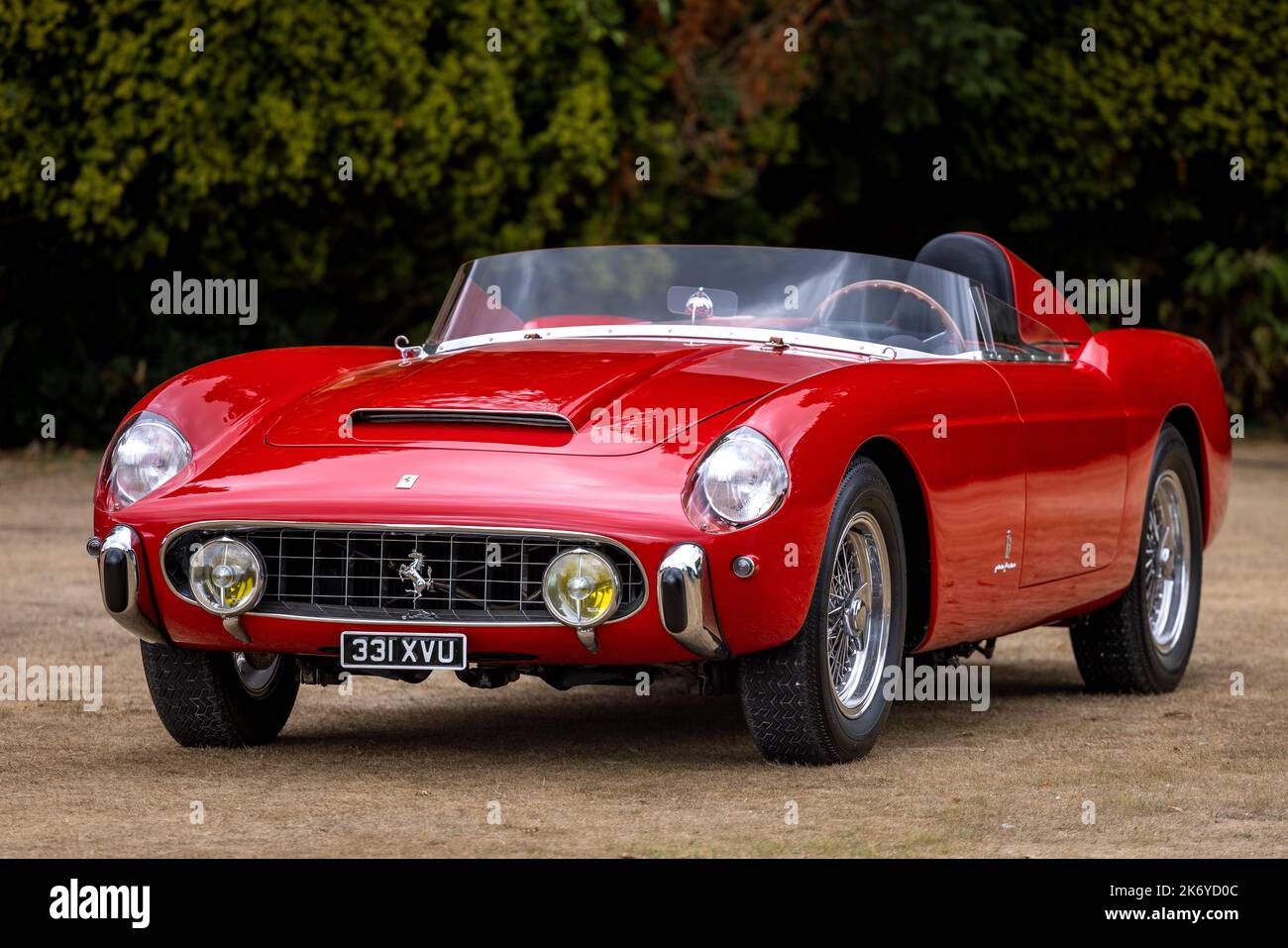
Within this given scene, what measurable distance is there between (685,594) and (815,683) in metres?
0.51

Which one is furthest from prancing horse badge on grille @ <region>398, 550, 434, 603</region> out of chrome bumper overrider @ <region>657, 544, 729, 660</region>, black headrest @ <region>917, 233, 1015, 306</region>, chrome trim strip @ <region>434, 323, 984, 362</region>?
black headrest @ <region>917, 233, 1015, 306</region>

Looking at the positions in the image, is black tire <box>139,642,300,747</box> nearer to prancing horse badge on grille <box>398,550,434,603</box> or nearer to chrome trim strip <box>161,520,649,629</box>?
chrome trim strip <box>161,520,649,629</box>

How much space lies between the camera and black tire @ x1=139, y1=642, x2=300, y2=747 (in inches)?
232

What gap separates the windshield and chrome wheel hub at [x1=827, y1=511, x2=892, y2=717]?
2.82 feet

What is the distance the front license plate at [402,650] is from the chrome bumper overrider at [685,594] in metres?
0.51

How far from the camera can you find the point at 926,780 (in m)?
5.60

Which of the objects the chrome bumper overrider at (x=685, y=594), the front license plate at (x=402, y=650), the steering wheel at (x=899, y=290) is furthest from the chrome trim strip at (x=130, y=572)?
the steering wheel at (x=899, y=290)

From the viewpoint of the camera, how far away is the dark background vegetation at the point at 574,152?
16.1 meters

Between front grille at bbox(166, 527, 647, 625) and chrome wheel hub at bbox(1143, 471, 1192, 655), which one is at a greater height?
front grille at bbox(166, 527, 647, 625)

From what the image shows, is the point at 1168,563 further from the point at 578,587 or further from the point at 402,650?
the point at 402,650

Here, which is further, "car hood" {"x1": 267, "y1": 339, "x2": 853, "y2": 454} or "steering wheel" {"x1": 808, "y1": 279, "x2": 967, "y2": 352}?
"steering wheel" {"x1": 808, "y1": 279, "x2": 967, "y2": 352}

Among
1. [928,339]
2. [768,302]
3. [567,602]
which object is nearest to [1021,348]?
[928,339]

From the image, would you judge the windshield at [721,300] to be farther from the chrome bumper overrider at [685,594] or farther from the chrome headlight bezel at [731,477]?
the chrome bumper overrider at [685,594]
